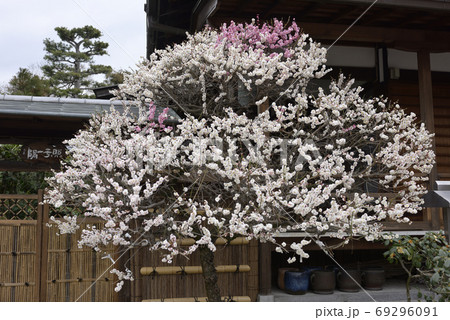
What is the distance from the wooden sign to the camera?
5.78 meters

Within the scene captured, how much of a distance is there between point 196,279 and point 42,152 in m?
2.62

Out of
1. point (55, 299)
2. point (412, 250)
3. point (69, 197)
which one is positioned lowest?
point (55, 299)

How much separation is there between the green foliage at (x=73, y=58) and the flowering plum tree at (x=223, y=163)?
1859cm

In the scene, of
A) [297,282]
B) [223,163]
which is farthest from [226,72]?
[297,282]

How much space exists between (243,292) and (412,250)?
7.47 feet

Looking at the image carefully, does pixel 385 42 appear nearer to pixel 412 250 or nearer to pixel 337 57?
pixel 337 57

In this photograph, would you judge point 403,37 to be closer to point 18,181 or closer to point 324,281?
point 324,281

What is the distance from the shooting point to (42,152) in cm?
582

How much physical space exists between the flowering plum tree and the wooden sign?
3.05ft

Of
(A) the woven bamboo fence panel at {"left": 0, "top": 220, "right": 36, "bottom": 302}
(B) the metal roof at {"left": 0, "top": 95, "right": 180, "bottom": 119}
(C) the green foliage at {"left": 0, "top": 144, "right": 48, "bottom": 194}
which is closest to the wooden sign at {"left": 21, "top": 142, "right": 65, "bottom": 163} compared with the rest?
(B) the metal roof at {"left": 0, "top": 95, "right": 180, "bottom": 119}

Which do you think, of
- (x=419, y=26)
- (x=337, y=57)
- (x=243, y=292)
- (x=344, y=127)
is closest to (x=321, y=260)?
(x=243, y=292)

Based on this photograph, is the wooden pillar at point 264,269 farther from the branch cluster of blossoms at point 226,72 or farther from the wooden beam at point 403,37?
the wooden beam at point 403,37

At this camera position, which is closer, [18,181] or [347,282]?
[347,282]

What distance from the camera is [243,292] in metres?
5.73
